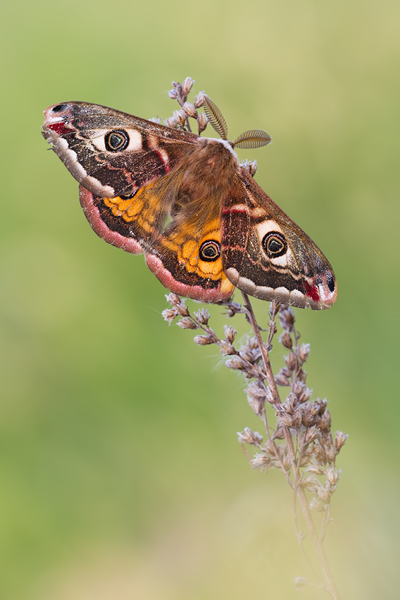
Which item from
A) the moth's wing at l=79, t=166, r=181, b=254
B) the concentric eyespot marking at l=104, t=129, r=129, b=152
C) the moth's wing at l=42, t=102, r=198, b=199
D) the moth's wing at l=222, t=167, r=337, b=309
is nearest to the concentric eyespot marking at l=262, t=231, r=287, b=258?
the moth's wing at l=222, t=167, r=337, b=309

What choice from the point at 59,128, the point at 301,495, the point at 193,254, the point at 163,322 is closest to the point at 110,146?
the point at 59,128

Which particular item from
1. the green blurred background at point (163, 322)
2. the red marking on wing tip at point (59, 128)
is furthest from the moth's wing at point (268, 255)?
the green blurred background at point (163, 322)

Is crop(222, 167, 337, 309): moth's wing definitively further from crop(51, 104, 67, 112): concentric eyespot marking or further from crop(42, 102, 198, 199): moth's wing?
crop(51, 104, 67, 112): concentric eyespot marking

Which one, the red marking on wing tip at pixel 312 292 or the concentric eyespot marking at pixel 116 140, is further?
the concentric eyespot marking at pixel 116 140

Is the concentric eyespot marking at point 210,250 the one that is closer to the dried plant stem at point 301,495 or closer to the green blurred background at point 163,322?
the dried plant stem at point 301,495

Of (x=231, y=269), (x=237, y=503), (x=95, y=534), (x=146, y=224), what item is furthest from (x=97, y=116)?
(x=95, y=534)
